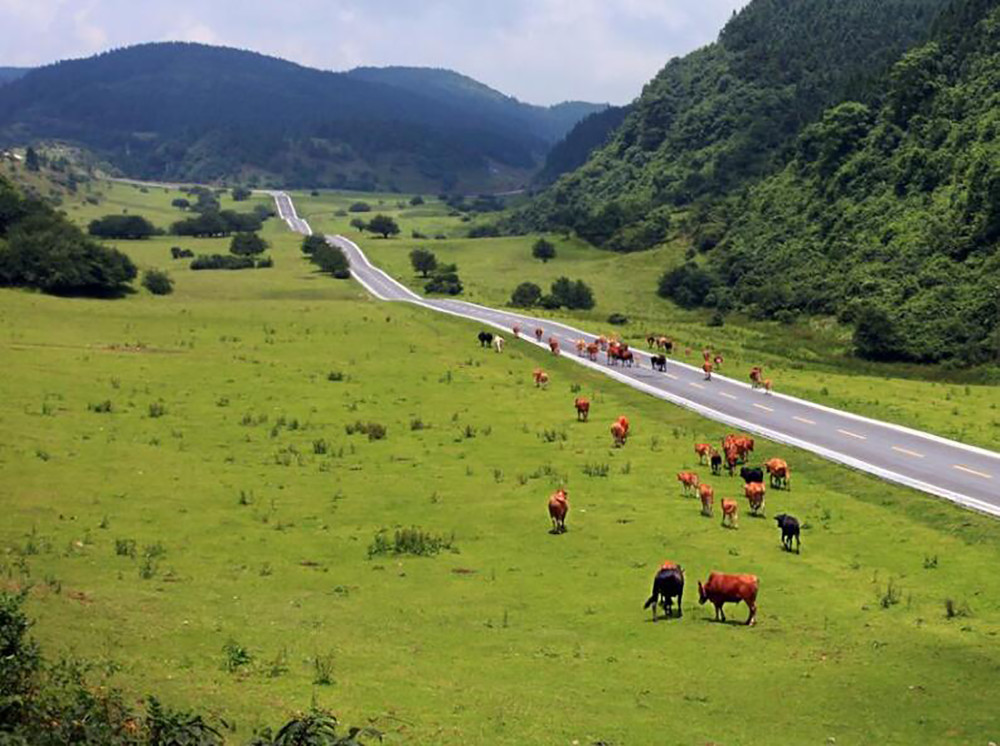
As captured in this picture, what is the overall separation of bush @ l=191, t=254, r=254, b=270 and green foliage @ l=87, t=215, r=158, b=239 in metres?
42.4

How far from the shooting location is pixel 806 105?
189250 millimetres

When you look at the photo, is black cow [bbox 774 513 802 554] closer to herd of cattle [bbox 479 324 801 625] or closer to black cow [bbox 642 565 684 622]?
herd of cattle [bbox 479 324 801 625]

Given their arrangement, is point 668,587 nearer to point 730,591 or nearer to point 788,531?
point 730,591

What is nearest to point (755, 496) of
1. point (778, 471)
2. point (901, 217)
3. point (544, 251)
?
point (778, 471)

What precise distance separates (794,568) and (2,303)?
7174cm

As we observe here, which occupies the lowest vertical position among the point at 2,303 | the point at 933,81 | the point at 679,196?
the point at 2,303

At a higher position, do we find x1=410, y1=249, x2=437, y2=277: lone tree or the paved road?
x1=410, y1=249, x2=437, y2=277: lone tree

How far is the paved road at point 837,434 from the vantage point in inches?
1606

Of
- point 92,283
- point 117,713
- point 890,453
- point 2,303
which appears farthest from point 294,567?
point 92,283

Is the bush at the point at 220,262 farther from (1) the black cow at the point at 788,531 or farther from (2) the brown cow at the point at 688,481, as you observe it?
(1) the black cow at the point at 788,531

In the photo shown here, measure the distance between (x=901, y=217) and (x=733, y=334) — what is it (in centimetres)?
2828

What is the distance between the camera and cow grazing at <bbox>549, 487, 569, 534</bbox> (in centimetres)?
3334

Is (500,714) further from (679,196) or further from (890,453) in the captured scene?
(679,196)

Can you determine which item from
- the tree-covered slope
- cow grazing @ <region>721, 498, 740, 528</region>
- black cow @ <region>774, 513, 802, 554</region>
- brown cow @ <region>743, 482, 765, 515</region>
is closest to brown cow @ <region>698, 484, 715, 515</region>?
cow grazing @ <region>721, 498, 740, 528</region>
